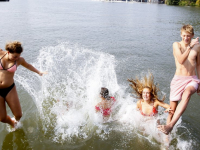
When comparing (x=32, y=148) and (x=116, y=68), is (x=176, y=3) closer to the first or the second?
(x=116, y=68)

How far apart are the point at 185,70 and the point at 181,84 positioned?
0.32 metres

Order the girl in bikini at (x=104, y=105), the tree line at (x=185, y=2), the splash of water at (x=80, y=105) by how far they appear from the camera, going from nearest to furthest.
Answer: the splash of water at (x=80, y=105)
the girl in bikini at (x=104, y=105)
the tree line at (x=185, y=2)

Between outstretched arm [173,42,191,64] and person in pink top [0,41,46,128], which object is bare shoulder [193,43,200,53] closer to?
outstretched arm [173,42,191,64]

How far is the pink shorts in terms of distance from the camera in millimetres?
4129

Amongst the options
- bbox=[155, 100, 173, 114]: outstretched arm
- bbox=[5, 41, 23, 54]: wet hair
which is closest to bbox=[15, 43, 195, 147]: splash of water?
bbox=[155, 100, 173, 114]: outstretched arm

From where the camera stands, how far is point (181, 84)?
4.22 meters

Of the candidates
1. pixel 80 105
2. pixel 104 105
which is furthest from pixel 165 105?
pixel 80 105

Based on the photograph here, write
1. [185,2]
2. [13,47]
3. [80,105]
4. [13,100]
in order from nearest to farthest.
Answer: [13,47] < [13,100] < [80,105] < [185,2]

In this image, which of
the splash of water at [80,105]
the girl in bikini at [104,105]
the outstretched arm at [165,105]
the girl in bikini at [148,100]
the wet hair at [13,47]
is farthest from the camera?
the girl in bikini at [104,105]

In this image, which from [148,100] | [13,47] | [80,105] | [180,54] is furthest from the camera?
[80,105]

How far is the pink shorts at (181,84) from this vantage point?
4129mm

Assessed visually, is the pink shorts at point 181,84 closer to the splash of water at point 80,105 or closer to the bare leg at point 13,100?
the splash of water at point 80,105

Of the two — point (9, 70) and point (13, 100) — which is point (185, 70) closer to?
point (9, 70)

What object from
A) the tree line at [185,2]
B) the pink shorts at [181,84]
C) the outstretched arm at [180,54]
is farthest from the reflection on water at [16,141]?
the tree line at [185,2]
